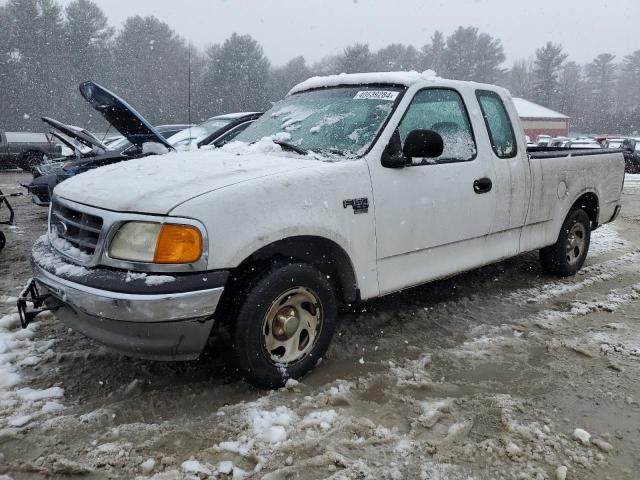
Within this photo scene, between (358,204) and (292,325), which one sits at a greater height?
(358,204)

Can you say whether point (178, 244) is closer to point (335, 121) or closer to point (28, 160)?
point (335, 121)

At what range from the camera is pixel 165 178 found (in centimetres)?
307

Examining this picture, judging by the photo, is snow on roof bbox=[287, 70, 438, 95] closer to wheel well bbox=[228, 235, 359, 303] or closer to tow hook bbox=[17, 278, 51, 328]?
wheel well bbox=[228, 235, 359, 303]

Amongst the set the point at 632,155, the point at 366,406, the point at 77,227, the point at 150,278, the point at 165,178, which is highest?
the point at 165,178

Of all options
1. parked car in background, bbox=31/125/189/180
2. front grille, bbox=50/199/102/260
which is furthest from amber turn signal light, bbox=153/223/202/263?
parked car in background, bbox=31/125/189/180

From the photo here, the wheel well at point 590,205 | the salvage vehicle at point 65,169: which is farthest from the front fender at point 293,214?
the salvage vehicle at point 65,169

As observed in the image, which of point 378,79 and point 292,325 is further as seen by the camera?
point 378,79

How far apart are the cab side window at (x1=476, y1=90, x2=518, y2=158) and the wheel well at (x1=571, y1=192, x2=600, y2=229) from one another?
4.73ft

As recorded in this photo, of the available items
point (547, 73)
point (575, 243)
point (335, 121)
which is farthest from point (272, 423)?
point (547, 73)

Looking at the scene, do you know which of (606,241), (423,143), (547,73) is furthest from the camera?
(547,73)

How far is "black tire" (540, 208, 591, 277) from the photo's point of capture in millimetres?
5395

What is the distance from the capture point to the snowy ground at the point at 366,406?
2533 millimetres

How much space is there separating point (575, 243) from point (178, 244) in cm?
451

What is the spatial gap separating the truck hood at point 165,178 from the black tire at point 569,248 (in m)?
3.21
